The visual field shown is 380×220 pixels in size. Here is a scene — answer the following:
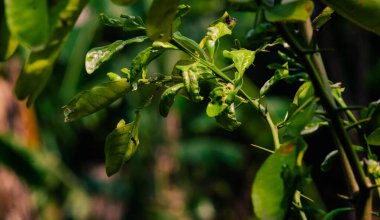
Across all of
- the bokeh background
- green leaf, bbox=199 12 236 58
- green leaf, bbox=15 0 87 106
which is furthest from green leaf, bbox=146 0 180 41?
the bokeh background

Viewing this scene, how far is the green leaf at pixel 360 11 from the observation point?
42 centimetres

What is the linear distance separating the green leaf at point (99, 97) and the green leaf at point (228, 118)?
0.09 m

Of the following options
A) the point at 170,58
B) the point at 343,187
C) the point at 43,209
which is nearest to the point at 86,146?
the point at 43,209

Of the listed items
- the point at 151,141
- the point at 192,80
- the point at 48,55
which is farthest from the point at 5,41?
the point at 151,141

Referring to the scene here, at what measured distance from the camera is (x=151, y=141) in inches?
204

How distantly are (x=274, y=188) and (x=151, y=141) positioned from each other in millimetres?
4763

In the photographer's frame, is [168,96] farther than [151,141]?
No

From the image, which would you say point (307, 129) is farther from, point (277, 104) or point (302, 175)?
point (277, 104)

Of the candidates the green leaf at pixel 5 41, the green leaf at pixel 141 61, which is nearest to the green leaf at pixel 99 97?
the green leaf at pixel 141 61

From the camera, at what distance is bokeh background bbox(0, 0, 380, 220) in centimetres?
371

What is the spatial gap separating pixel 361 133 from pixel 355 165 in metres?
0.07

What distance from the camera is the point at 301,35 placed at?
443mm

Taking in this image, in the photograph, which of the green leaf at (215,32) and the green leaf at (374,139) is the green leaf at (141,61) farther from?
the green leaf at (374,139)

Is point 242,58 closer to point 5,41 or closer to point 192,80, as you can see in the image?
point 192,80
